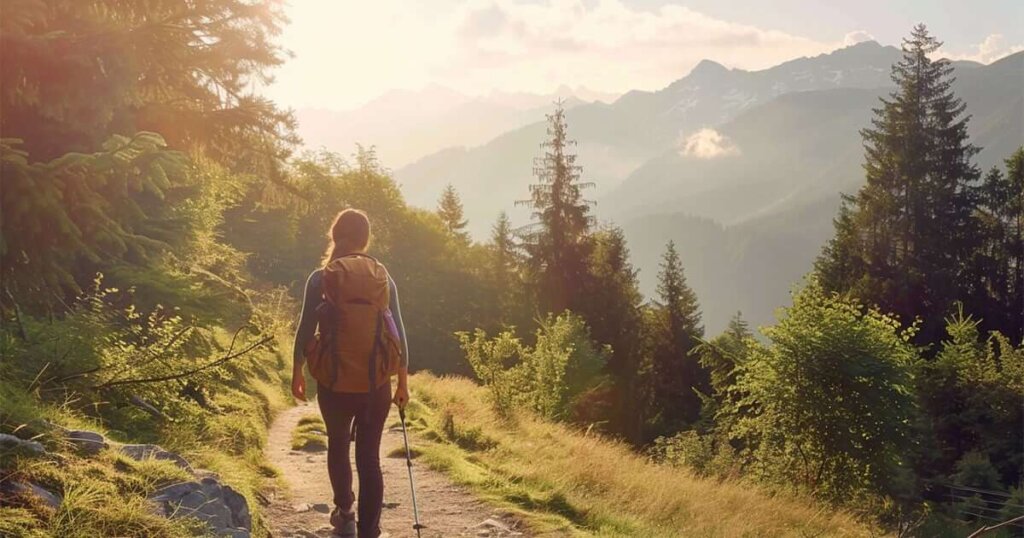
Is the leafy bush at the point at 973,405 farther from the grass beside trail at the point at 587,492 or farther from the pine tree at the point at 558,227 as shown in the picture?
the pine tree at the point at 558,227

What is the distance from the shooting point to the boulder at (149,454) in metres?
4.80

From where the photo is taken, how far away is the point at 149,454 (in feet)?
16.0

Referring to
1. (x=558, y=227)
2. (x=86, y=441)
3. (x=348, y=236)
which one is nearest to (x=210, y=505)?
(x=86, y=441)

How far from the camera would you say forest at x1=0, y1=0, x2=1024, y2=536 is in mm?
5551

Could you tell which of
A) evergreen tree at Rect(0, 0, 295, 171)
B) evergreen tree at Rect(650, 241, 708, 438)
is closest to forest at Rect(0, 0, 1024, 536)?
evergreen tree at Rect(0, 0, 295, 171)

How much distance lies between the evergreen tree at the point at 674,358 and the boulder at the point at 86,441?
141ft

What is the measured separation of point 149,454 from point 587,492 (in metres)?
5.15

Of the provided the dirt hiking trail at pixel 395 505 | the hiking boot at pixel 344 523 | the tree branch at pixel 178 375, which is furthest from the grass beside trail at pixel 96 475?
the hiking boot at pixel 344 523

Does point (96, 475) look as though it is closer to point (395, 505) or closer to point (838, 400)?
point (395, 505)

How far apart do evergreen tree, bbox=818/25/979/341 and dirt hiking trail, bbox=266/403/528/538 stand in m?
35.4

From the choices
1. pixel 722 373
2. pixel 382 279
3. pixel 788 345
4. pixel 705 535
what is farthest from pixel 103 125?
pixel 722 373

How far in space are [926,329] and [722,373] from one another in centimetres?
2074

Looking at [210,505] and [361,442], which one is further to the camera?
[361,442]

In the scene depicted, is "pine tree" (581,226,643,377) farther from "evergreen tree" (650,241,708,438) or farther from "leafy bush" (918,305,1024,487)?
"leafy bush" (918,305,1024,487)
